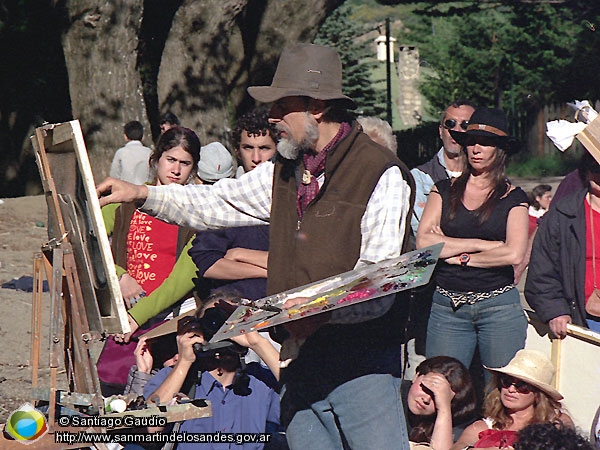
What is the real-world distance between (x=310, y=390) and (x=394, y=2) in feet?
52.9

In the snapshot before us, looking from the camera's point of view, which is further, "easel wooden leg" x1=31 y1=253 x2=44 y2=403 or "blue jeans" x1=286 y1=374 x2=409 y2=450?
"blue jeans" x1=286 y1=374 x2=409 y2=450

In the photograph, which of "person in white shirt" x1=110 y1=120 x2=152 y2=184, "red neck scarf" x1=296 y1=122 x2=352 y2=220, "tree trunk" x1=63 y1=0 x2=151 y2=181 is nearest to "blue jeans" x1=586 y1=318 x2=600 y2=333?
"red neck scarf" x1=296 y1=122 x2=352 y2=220

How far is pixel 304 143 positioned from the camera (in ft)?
12.6

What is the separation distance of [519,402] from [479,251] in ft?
2.74

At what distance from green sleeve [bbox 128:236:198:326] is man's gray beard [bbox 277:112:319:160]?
145 centimetres

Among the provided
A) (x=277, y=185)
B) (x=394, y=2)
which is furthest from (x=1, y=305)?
(x=394, y=2)

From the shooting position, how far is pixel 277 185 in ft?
13.0

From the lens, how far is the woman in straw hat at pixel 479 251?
5.20 metres

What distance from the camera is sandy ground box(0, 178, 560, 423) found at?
261 inches

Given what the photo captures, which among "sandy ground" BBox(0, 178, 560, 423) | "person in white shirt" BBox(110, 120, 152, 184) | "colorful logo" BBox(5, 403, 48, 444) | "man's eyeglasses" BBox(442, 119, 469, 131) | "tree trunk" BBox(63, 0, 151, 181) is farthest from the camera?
"tree trunk" BBox(63, 0, 151, 181)

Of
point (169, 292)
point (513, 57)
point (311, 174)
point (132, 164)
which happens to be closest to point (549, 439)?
point (311, 174)

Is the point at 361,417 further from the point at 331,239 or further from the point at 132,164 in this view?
the point at 132,164

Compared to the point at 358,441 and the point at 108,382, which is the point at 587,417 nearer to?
the point at 358,441

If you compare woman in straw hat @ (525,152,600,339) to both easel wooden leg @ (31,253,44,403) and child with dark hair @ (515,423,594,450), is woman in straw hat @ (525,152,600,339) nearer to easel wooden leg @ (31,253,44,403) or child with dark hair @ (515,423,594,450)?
child with dark hair @ (515,423,594,450)
